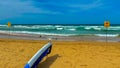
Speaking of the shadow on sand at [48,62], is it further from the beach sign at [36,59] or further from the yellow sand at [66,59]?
the beach sign at [36,59]

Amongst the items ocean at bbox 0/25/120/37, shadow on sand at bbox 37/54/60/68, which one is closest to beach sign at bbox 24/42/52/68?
shadow on sand at bbox 37/54/60/68

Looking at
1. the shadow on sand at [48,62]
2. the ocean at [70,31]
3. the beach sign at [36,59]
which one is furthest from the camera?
the ocean at [70,31]

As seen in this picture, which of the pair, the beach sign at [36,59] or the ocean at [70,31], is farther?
the ocean at [70,31]

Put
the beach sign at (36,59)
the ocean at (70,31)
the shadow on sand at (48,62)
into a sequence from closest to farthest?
1. the beach sign at (36,59)
2. the shadow on sand at (48,62)
3. the ocean at (70,31)

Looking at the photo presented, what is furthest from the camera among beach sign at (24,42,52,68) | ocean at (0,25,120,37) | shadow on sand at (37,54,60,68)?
ocean at (0,25,120,37)

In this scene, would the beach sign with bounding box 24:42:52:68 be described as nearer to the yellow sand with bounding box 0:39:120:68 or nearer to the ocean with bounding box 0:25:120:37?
the yellow sand with bounding box 0:39:120:68

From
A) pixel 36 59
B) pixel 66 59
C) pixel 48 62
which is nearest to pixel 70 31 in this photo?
pixel 66 59

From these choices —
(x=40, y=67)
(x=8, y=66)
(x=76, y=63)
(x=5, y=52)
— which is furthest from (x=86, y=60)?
(x=5, y=52)

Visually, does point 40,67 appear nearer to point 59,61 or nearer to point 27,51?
point 59,61

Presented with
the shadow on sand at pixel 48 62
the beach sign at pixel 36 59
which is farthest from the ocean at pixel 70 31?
the beach sign at pixel 36 59

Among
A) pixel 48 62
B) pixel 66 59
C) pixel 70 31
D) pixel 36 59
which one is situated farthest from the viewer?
pixel 70 31

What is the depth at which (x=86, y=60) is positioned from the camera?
8172 millimetres

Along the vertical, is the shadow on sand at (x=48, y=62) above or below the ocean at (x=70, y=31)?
above

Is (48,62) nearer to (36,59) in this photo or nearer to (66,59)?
(66,59)
